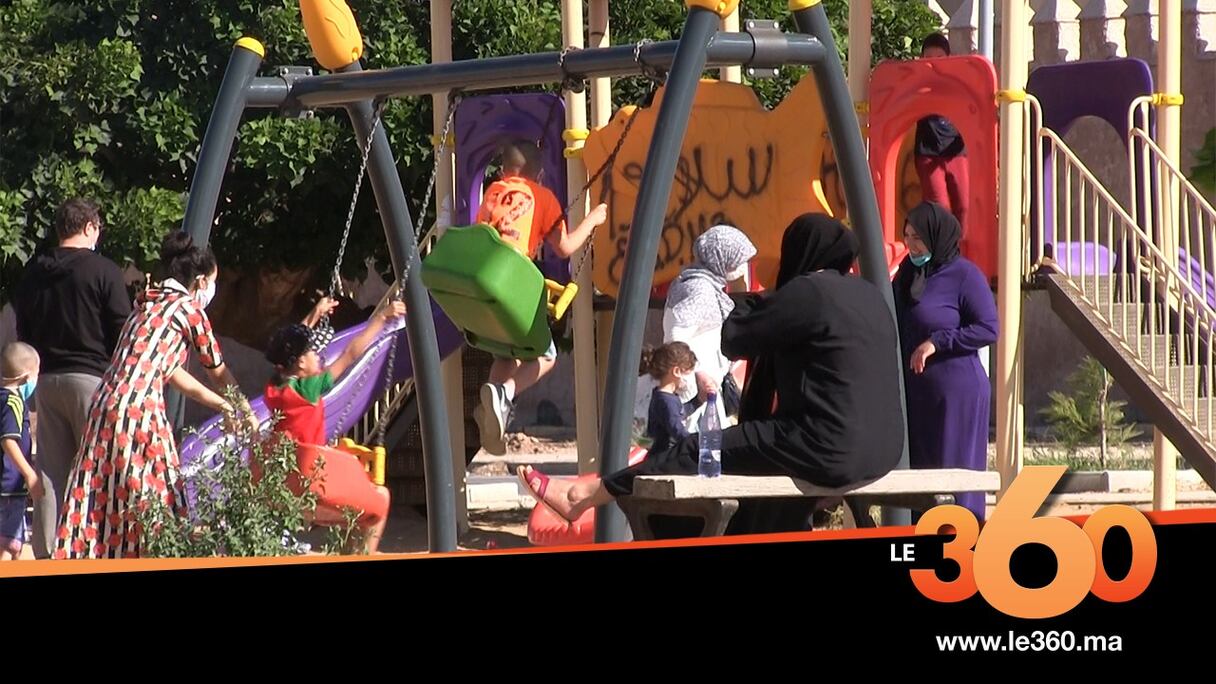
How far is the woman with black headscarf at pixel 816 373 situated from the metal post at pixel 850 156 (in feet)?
2.50

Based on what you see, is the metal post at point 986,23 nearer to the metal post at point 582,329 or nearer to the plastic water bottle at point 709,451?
the metal post at point 582,329

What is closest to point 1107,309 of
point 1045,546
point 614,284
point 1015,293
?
point 1015,293

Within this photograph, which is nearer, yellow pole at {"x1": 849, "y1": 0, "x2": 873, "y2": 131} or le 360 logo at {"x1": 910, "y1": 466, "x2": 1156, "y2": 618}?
le 360 logo at {"x1": 910, "y1": 466, "x2": 1156, "y2": 618}

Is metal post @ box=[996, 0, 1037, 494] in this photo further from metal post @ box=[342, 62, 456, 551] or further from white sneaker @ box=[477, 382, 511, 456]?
metal post @ box=[342, 62, 456, 551]

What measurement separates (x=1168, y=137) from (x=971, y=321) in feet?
8.58

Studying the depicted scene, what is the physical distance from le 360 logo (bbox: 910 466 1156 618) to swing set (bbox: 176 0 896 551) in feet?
4.89

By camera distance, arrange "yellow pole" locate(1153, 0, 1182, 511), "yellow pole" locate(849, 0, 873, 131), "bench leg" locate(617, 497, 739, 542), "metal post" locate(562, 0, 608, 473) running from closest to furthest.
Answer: "bench leg" locate(617, 497, 739, 542) → "yellow pole" locate(849, 0, 873, 131) → "yellow pole" locate(1153, 0, 1182, 511) → "metal post" locate(562, 0, 608, 473)

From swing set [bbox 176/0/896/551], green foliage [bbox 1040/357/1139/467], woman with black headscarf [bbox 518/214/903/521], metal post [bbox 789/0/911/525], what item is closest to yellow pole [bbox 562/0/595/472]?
swing set [bbox 176/0/896/551]

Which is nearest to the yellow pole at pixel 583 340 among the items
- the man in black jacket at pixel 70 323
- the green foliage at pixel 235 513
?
the man in black jacket at pixel 70 323

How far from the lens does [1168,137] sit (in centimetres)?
1116

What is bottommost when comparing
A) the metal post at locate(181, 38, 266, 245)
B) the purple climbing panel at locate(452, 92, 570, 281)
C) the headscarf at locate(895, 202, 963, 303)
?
the headscarf at locate(895, 202, 963, 303)

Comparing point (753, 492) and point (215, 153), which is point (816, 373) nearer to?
point (753, 492)

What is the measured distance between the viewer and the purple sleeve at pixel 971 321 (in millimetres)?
9016

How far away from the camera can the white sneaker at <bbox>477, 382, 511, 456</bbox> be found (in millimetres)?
10109
